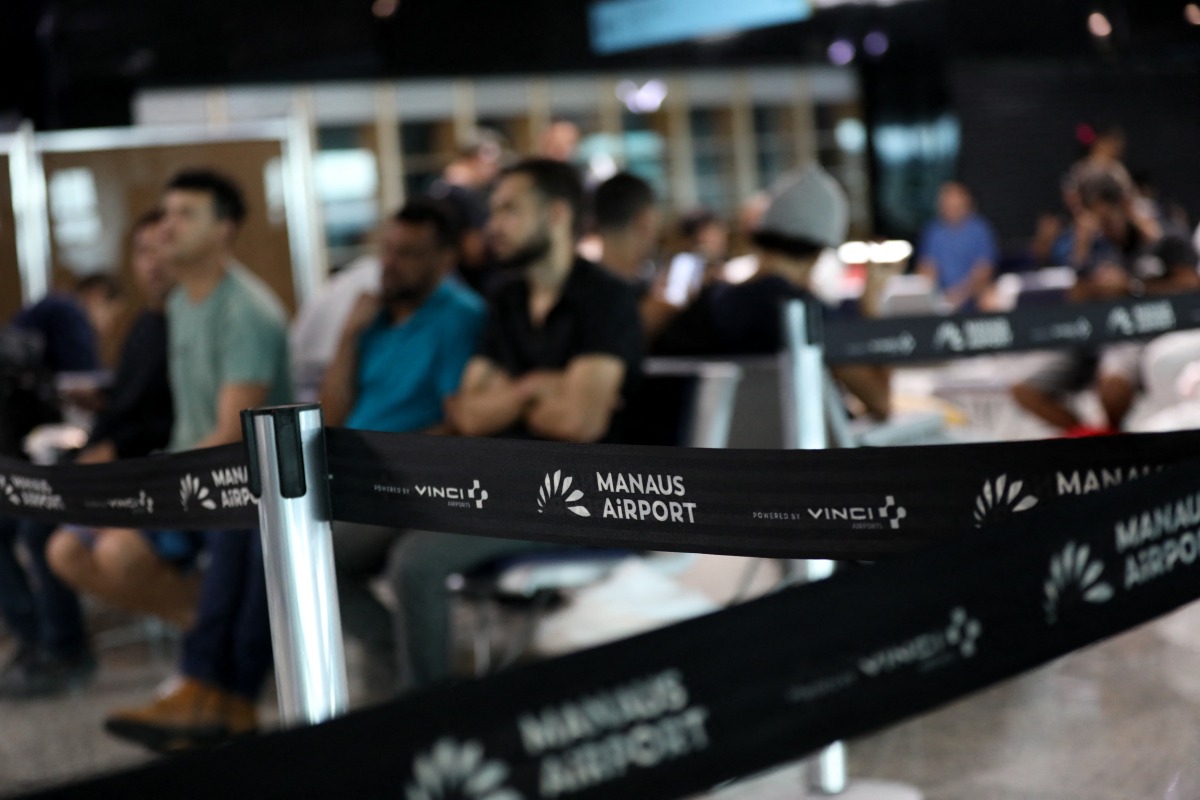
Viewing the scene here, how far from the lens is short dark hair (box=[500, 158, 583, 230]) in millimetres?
3318

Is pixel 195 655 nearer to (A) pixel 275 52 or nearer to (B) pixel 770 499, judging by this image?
(B) pixel 770 499

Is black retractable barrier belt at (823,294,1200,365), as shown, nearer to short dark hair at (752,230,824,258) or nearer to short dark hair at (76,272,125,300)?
short dark hair at (752,230,824,258)

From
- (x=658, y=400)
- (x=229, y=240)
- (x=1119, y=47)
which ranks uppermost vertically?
(x=1119, y=47)

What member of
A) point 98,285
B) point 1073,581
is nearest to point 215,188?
point 1073,581

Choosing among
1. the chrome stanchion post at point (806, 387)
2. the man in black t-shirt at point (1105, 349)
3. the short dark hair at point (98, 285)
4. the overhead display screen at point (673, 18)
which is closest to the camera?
the chrome stanchion post at point (806, 387)

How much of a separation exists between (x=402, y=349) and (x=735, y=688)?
8.53 feet

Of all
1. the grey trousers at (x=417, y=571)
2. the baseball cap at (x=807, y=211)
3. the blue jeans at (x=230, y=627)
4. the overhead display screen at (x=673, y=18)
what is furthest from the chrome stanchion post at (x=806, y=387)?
the overhead display screen at (x=673, y=18)

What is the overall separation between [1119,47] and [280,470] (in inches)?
538

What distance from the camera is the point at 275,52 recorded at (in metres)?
10.5

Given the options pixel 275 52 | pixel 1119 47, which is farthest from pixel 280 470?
pixel 1119 47

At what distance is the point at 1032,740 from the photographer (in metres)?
2.82

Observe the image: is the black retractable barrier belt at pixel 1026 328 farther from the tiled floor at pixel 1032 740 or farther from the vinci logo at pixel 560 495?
the vinci logo at pixel 560 495

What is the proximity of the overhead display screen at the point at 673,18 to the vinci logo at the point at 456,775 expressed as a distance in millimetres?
8692

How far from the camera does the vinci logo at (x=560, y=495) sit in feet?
4.93
